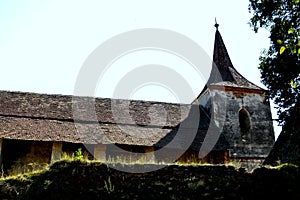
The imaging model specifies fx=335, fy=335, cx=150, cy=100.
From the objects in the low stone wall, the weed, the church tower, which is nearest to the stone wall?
the church tower

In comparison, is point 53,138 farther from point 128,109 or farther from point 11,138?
point 128,109

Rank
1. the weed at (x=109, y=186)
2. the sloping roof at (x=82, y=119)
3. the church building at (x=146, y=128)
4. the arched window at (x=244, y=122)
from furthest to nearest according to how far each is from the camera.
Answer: the arched window at (x=244, y=122) → the sloping roof at (x=82, y=119) → the church building at (x=146, y=128) → the weed at (x=109, y=186)

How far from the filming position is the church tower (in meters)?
19.4

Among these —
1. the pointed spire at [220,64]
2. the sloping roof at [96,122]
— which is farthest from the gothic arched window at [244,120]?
the sloping roof at [96,122]

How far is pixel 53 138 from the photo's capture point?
14.4 meters

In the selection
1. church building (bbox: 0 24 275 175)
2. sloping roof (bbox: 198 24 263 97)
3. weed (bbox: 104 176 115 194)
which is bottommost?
weed (bbox: 104 176 115 194)

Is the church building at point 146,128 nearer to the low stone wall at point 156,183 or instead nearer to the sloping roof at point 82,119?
the sloping roof at point 82,119

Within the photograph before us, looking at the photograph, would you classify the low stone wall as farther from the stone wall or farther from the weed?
the stone wall

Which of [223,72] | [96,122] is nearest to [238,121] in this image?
[223,72]

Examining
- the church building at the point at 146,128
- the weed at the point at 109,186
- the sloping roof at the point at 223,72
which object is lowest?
the weed at the point at 109,186

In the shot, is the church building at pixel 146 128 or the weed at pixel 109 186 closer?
the weed at pixel 109 186

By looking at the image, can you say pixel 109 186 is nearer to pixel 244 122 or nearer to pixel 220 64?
pixel 244 122

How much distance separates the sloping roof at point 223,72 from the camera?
71.6 ft

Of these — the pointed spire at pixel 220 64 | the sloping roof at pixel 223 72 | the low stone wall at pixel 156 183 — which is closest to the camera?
the low stone wall at pixel 156 183
